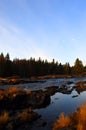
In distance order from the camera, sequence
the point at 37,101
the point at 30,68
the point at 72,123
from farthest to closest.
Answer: the point at 30,68 → the point at 37,101 → the point at 72,123

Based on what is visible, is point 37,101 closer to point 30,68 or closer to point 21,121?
point 21,121

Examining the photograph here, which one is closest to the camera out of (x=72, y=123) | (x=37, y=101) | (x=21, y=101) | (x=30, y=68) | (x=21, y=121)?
(x=72, y=123)

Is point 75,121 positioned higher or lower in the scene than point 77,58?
lower

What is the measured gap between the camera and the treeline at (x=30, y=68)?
307 ft

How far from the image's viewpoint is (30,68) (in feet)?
367

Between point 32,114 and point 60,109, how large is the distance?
4.91m

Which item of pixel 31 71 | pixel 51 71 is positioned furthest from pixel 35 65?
pixel 51 71

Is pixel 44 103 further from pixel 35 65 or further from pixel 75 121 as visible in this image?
pixel 35 65

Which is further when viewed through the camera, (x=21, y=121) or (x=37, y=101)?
(x=37, y=101)

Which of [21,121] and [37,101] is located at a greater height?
[37,101]

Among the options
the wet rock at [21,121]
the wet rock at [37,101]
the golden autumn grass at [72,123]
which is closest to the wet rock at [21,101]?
the wet rock at [37,101]

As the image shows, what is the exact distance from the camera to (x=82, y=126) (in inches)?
537

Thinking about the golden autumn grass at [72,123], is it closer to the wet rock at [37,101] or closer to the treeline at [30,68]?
the wet rock at [37,101]

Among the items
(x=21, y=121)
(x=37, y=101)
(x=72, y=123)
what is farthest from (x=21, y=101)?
(x=72, y=123)
